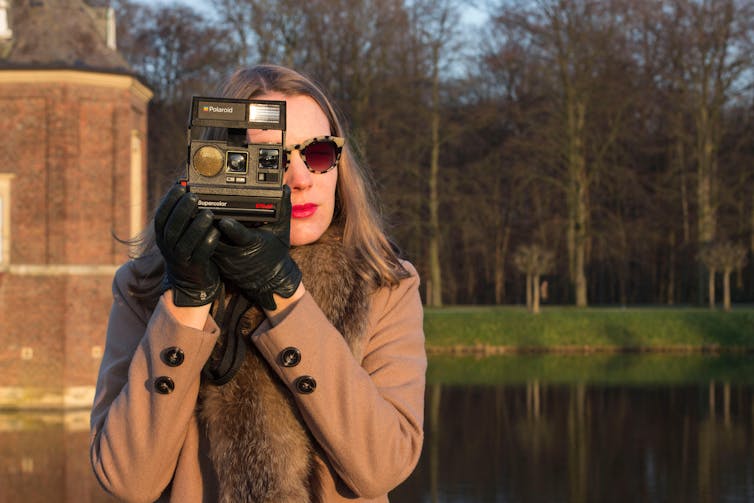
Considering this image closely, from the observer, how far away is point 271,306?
2.00 meters

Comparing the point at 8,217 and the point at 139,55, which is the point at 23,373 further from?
the point at 139,55

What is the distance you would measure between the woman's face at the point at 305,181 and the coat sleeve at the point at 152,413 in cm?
31

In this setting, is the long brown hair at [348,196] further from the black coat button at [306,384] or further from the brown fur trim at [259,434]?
the black coat button at [306,384]

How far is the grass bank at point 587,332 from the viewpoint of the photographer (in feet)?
90.3

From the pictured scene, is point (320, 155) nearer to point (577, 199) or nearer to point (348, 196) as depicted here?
point (348, 196)

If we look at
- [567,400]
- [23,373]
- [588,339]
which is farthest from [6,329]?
[588,339]

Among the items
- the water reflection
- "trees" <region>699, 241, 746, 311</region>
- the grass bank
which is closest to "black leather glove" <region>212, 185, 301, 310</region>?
the water reflection

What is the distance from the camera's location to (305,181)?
87.0 inches

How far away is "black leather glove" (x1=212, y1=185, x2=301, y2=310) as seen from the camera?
6.11ft

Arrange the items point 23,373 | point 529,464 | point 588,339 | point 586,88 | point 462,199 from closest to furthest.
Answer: point 529,464
point 23,373
point 588,339
point 586,88
point 462,199

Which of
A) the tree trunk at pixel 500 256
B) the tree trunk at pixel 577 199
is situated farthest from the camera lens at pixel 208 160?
the tree trunk at pixel 500 256

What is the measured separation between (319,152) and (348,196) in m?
0.15

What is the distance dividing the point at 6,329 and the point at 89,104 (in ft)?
12.1

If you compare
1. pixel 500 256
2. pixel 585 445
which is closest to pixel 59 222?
pixel 585 445
